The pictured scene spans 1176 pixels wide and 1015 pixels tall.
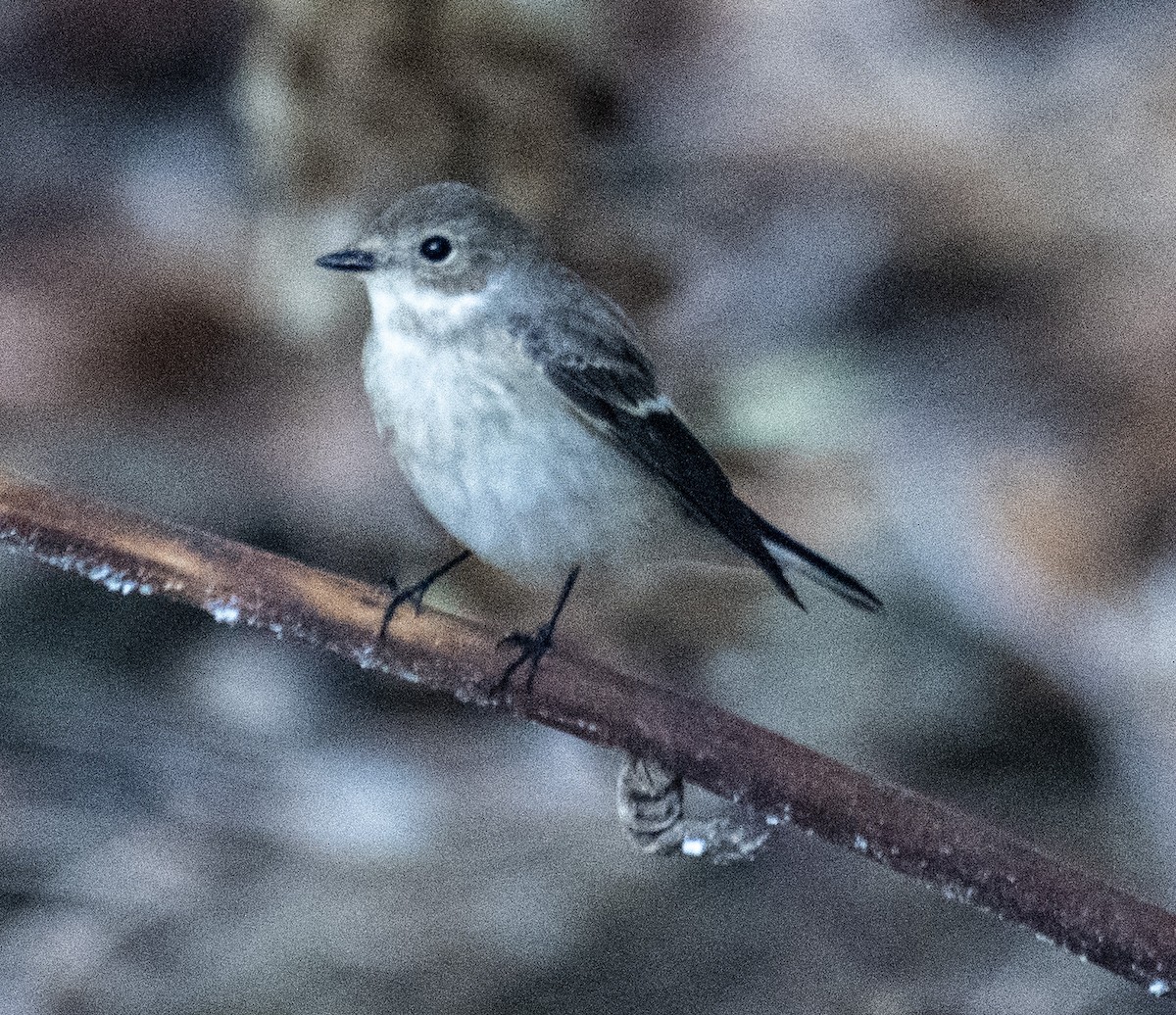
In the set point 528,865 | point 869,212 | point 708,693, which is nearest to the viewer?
point 528,865

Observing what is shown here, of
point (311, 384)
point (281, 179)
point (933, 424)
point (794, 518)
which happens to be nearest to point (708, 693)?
point (794, 518)

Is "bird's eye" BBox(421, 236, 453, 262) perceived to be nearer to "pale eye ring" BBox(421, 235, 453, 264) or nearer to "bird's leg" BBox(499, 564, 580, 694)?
"pale eye ring" BBox(421, 235, 453, 264)

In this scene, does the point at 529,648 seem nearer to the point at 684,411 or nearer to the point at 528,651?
the point at 528,651

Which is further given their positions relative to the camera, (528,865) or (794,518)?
(794,518)

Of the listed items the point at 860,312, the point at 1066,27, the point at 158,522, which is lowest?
the point at 860,312

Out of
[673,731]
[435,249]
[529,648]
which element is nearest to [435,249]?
[435,249]

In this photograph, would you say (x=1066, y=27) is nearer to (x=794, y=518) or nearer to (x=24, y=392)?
(x=794, y=518)

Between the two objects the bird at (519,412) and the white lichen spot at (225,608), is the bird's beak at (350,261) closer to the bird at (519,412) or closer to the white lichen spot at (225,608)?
the bird at (519,412)

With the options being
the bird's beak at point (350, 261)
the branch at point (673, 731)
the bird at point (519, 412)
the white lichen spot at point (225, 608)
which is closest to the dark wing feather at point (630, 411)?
the bird at point (519, 412)
